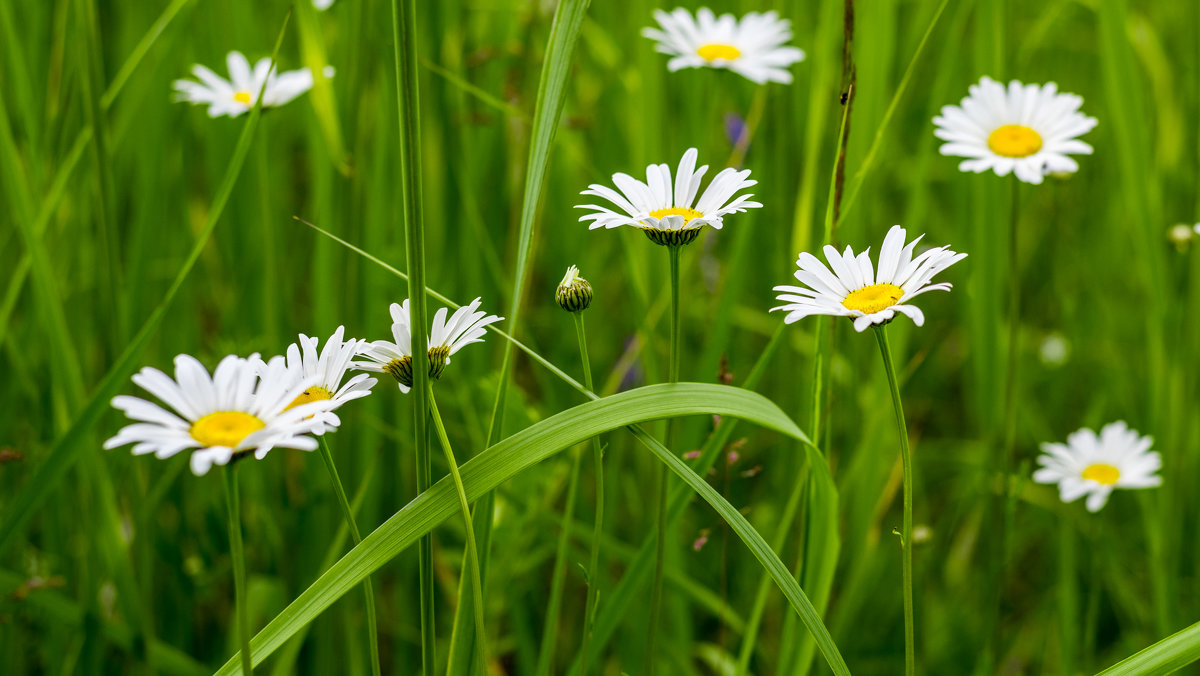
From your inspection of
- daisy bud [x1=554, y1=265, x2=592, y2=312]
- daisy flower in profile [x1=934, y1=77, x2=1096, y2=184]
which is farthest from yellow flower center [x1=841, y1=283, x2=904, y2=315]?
daisy flower in profile [x1=934, y1=77, x2=1096, y2=184]

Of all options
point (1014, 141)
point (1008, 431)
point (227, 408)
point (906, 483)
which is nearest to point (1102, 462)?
point (1008, 431)

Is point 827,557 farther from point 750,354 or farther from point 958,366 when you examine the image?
point 958,366

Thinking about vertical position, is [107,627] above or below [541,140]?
below

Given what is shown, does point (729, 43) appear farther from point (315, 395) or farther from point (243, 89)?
point (315, 395)

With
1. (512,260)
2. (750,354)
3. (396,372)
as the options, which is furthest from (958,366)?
→ (396,372)

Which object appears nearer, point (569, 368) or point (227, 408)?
point (227, 408)

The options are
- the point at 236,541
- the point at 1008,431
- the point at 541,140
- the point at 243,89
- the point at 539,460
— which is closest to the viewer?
the point at 236,541
